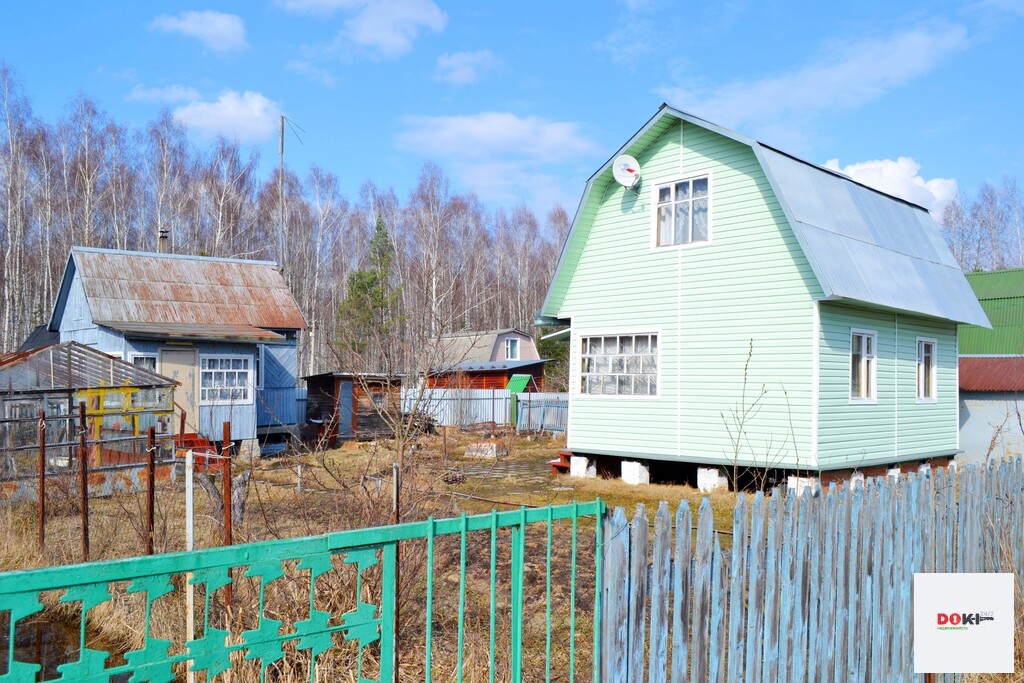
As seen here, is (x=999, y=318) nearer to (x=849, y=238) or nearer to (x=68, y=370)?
(x=849, y=238)

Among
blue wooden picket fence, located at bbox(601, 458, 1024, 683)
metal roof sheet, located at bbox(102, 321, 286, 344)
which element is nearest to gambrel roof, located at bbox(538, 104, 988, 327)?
blue wooden picket fence, located at bbox(601, 458, 1024, 683)

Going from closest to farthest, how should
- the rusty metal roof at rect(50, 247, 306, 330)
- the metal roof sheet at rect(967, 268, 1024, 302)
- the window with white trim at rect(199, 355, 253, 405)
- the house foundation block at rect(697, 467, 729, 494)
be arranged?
the house foundation block at rect(697, 467, 729, 494)
the window with white trim at rect(199, 355, 253, 405)
the rusty metal roof at rect(50, 247, 306, 330)
the metal roof sheet at rect(967, 268, 1024, 302)

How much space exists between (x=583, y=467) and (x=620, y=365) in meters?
2.20

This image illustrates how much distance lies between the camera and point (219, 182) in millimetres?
45375

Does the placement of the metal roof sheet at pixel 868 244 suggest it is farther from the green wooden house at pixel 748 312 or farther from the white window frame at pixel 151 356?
the white window frame at pixel 151 356

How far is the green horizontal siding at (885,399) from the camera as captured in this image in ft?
42.6

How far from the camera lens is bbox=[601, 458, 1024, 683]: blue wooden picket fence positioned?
3.33 metres

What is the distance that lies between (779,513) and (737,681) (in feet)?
2.65

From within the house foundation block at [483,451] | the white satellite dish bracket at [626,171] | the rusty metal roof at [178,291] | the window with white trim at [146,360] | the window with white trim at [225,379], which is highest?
the white satellite dish bracket at [626,171]

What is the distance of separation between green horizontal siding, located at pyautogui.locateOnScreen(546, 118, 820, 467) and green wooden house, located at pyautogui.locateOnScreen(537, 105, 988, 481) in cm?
3

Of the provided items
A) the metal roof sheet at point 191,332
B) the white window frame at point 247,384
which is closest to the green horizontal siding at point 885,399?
the white window frame at point 247,384

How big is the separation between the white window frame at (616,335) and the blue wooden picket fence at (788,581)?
8.86 m

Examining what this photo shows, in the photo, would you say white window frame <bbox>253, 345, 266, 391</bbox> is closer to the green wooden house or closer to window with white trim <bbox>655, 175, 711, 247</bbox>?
the green wooden house

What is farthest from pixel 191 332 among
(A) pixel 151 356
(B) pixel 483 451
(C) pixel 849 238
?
(C) pixel 849 238
